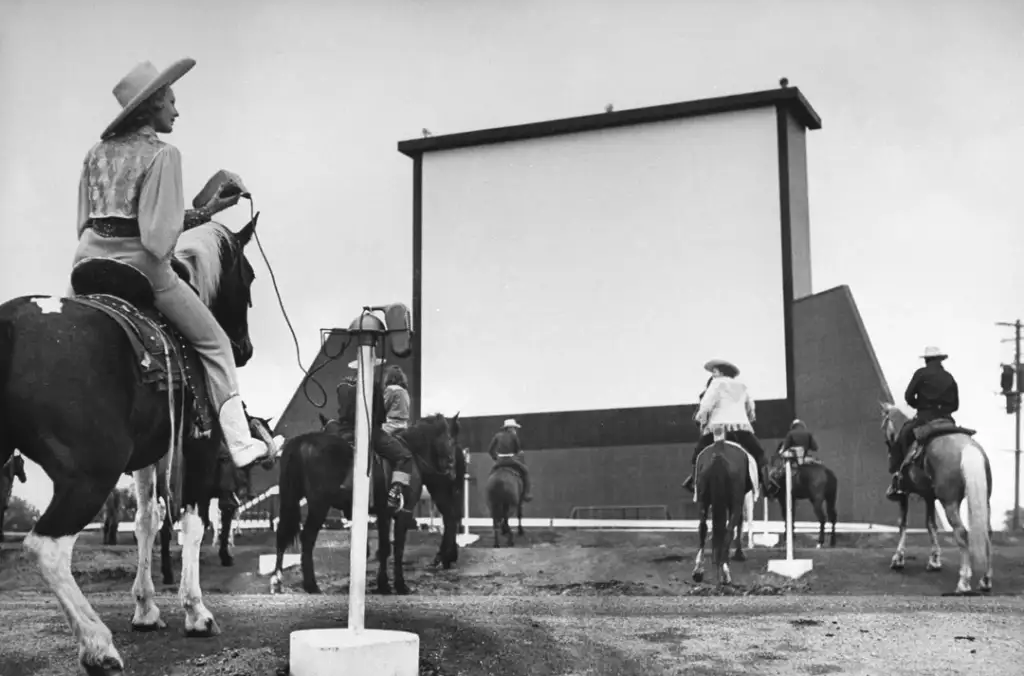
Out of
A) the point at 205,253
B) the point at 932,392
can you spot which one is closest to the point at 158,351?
the point at 205,253

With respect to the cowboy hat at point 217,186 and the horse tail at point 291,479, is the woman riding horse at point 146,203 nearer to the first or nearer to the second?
the cowboy hat at point 217,186

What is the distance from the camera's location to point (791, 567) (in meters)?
10.7

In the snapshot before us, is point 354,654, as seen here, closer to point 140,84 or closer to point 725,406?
point 140,84

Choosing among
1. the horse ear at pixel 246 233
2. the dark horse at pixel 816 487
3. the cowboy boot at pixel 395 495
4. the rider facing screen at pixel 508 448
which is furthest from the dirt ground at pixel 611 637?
the rider facing screen at pixel 508 448

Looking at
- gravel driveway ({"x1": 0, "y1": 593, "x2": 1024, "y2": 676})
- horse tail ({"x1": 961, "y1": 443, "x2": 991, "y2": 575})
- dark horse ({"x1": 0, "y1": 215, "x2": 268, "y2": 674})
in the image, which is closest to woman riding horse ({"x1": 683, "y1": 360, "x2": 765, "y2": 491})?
horse tail ({"x1": 961, "y1": 443, "x2": 991, "y2": 575})

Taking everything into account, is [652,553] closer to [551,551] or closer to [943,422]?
[551,551]

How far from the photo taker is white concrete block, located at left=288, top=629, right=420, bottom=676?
12.0 ft

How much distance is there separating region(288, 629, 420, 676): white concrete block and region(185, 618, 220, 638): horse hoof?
26.9 inches

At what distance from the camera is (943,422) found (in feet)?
32.2

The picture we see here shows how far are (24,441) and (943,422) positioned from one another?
26.5ft

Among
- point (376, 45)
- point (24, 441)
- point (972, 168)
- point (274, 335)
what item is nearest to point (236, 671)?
point (24, 441)

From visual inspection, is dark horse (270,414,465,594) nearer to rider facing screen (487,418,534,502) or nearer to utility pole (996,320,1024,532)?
rider facing screen (487,418,534,502)

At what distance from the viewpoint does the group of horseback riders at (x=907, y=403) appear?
9930mm

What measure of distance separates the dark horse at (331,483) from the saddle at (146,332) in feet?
15.7
